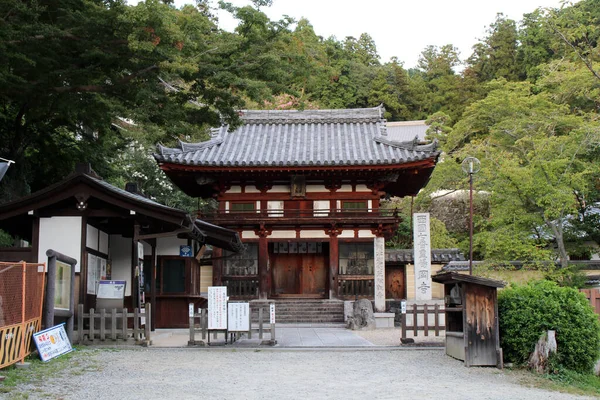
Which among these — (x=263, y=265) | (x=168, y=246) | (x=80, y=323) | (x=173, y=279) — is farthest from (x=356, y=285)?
(x=80, y=323)

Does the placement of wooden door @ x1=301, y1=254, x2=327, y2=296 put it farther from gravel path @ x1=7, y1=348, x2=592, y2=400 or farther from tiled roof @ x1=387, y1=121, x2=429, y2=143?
tiled roof @ x1=387, y1=121, x2=429, y2=143

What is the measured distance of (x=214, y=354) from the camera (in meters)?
13.9

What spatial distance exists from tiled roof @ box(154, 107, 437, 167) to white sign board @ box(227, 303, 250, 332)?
1132 cm

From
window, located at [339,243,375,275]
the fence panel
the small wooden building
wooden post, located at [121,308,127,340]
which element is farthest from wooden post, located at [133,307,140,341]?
window, located at [339,243,375,275]

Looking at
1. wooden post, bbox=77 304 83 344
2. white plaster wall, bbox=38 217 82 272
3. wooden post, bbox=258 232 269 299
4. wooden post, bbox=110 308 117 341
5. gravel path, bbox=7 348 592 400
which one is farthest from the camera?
wooden post, bbox=258 232 269 299

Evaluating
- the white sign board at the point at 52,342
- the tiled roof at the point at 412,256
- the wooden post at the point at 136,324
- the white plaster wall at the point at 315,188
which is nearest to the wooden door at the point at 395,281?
the tiled roof at the point at 412,256

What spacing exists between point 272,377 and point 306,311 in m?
14.9

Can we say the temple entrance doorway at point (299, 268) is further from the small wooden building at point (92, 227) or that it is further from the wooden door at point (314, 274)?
the small wooden building at point (92, 227)

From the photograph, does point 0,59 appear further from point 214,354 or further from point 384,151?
point 384,151

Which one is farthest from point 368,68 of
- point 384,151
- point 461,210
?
point 384,151

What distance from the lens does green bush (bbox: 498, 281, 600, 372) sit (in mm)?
11797

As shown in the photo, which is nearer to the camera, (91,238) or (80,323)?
(80,323)

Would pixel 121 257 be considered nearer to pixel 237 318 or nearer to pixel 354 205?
pixel 237 318

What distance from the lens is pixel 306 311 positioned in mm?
25453
